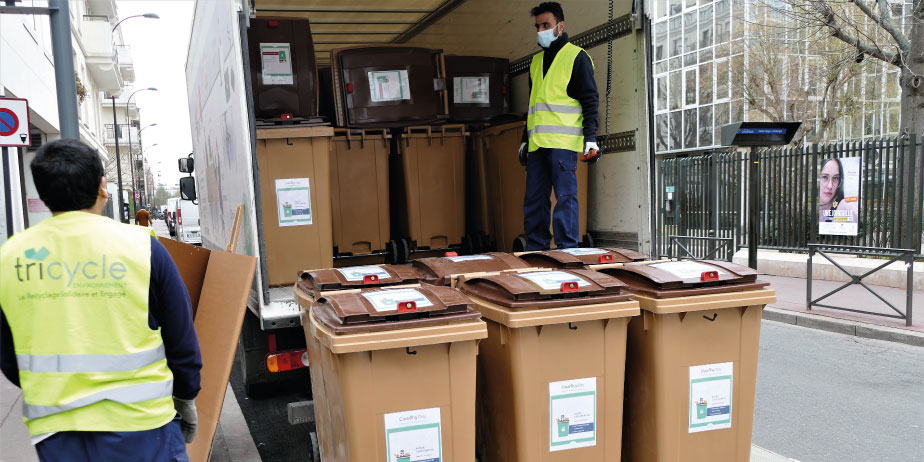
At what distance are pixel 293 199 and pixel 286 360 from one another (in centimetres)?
119

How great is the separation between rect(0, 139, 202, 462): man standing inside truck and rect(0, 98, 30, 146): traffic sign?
7.06 meters

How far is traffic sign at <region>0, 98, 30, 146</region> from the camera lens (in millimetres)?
7711

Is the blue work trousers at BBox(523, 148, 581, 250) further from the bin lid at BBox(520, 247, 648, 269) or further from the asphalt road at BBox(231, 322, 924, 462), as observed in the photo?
the asphalt road at BBox(231, 322, 924, 462)

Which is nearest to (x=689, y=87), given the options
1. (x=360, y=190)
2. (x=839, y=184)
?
(x=839, y=184)

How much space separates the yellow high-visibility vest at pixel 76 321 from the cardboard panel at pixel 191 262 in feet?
4.53

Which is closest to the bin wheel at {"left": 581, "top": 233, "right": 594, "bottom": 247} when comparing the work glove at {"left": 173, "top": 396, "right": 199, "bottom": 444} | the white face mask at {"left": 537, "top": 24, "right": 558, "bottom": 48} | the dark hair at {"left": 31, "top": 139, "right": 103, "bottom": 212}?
the white face mask at {"left": 537, "top": 24, "right": 558, "bottom": 48}

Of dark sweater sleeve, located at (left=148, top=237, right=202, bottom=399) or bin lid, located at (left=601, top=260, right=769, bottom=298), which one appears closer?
→ dark sweater sleeve, located at (left=148, top=237, right=202, bottom=399)

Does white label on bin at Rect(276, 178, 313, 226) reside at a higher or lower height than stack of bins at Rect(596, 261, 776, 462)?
higher

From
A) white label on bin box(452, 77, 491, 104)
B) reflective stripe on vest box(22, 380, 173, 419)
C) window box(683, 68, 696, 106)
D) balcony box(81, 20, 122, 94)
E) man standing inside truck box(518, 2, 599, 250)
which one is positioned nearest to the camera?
reflective stripe on vest box(22, 380, 173, 419)

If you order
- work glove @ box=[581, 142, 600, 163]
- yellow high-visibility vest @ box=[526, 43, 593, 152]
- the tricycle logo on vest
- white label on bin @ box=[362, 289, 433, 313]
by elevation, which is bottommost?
white label on bin @ box=[362, 289, 433, 313]

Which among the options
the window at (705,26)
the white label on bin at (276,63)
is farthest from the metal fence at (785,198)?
the window at (705,26)

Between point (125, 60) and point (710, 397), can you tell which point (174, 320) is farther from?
point (125, 60)

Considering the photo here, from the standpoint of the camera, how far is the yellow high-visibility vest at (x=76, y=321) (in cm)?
196

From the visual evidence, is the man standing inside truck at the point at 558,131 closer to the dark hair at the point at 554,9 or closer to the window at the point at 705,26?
the dark hair at the point at 554,9
